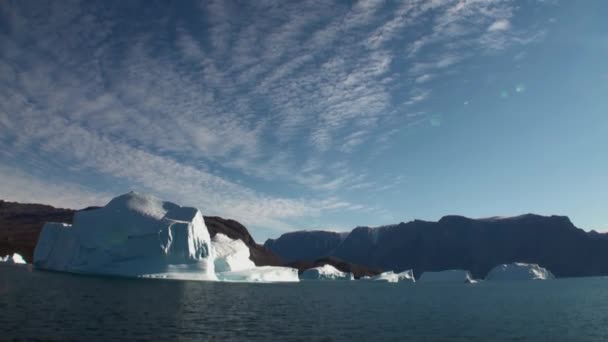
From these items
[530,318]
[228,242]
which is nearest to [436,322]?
[530,318]

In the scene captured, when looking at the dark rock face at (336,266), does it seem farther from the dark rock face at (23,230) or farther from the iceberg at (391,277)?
the dark rock face at (23,230)

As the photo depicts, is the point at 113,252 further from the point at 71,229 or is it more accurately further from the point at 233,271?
the point at 233,271

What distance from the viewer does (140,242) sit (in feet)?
184

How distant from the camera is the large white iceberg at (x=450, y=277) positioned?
142 metres

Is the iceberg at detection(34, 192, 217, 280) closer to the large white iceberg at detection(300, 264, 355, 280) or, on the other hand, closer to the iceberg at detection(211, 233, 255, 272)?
the iceberg at detection(211, 233, 255, 272)

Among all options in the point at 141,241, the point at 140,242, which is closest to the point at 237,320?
the point at 141,241

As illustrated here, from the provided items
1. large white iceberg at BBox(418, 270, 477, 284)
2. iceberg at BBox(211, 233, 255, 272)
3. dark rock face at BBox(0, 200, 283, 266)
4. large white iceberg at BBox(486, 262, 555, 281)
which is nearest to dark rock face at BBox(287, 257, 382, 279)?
dark rock face at BBox(0, 200, 283, 266)

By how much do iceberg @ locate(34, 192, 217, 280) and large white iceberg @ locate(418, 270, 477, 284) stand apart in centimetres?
10477

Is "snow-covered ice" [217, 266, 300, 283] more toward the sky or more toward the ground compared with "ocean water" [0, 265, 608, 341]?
more toward the sky

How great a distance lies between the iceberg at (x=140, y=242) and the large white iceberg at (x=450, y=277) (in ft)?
344

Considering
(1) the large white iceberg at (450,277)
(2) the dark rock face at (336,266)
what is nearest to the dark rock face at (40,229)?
(2) the dark rock face at (336,266)

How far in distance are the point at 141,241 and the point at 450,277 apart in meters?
123

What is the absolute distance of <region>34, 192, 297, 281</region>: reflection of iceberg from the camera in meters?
55.9

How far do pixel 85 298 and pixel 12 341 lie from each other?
15.6 metres
